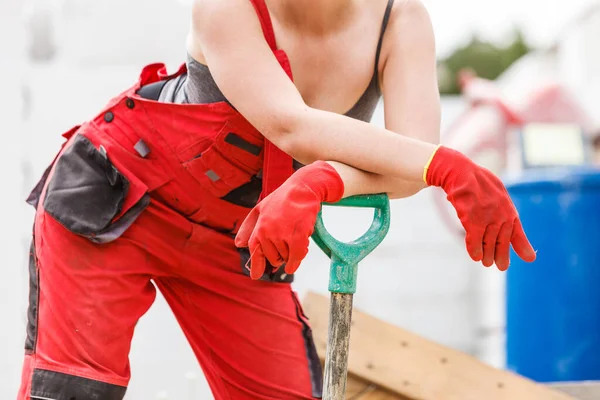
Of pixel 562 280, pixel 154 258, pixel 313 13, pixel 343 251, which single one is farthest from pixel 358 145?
pixel 562 280

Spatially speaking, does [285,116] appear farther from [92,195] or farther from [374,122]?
[374,122]

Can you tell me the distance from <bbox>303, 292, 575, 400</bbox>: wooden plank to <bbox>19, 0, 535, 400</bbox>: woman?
13.5 inches

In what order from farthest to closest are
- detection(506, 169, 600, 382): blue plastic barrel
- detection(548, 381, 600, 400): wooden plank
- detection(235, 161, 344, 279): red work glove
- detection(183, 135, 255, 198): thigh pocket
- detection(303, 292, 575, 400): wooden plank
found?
detection(506, 169, 600, 382): blue plastic barrel
detection(548, 381, 600, 400): wooden plank
detection(303, 292, 575, 400): wooden plank
detection(183, 135, 255, 198): thigh pocket
detection(235, 161, 344, 279): red work glove

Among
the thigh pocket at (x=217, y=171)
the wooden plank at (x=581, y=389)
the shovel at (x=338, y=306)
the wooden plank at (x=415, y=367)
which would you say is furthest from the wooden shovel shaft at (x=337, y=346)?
the wooden plank at (x=581, y=389)

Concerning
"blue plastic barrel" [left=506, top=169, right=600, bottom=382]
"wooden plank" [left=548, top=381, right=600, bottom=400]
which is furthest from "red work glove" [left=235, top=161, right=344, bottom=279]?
"blue plastic barrel" [left=506, top=169, right=600, bottom=382]

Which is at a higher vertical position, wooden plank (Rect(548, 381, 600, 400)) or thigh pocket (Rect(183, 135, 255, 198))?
thigh pocket (Rect(183, 135, 255, 198))

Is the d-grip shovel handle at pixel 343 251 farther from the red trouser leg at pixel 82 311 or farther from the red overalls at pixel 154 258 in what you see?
the red trouser leg at pixel 82 311

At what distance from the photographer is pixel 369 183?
1.52 metres

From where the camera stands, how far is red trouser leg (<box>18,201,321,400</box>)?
1710 millimetres

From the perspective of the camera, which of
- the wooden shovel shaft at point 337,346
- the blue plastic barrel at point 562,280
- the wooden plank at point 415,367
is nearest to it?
the wooden shovel shaft at point 337,346

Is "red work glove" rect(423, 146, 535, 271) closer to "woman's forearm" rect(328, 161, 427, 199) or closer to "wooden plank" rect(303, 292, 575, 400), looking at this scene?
"woman's forearm" rect(328, 161, 427, 199)

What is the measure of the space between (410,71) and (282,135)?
0.31 meters

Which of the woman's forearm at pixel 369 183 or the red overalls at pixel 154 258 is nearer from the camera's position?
the woman's forearm at pixel 369 183

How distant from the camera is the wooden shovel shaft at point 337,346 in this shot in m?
1.41
